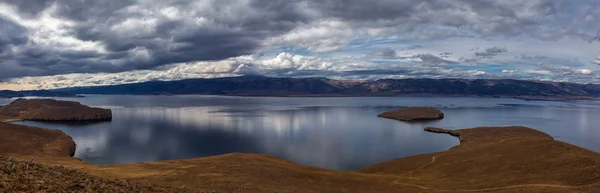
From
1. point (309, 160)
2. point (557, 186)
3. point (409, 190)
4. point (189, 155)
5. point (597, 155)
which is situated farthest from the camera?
point (189, 155)

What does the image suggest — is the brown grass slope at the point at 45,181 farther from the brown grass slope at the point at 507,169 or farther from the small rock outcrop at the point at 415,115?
the small rock outcrop at the point at 415,115

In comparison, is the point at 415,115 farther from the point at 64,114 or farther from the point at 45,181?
the point at 45,181

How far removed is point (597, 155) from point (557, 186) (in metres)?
15.7

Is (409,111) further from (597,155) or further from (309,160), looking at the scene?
(597,155)

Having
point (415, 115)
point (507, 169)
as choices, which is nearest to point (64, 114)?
point (415, 115)

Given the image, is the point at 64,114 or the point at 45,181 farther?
the point at 64,114

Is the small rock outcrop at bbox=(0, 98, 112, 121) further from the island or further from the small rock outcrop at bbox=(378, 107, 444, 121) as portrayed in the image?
the island

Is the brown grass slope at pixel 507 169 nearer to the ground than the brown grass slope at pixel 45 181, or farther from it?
nearer to the ground

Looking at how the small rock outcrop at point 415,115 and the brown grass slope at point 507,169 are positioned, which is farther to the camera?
the small rock outcrop at point 415,115

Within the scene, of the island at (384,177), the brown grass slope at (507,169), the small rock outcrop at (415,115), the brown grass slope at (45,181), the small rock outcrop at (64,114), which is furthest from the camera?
the small rock outcrop at (64,114)

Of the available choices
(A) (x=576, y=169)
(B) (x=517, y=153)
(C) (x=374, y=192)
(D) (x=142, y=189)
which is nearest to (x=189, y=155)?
(C) (x=374, y=192)

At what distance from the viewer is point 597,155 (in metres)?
48.9

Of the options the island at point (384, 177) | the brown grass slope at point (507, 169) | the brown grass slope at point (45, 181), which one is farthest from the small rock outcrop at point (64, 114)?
the brown grass slope at point (45, 181)

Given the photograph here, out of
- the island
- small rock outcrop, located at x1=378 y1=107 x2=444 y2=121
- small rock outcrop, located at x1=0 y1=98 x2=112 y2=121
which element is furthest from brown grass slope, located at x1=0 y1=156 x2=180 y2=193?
small rock outcrop, located at x1=0 y1=98 x2=112 y2=121
